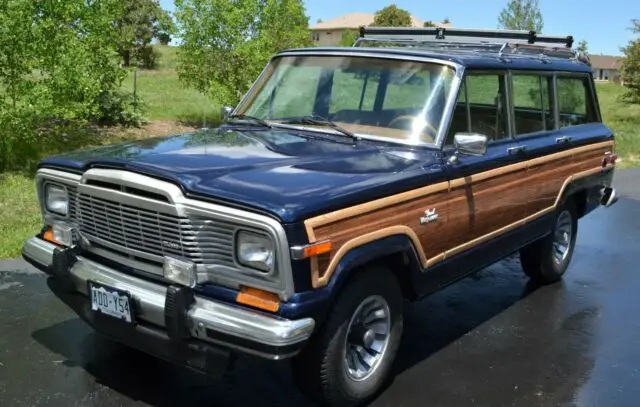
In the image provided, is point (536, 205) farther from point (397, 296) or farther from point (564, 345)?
point (397, 296)

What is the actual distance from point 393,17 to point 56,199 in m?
53.4

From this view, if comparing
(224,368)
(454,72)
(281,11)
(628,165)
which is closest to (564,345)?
(454,72)

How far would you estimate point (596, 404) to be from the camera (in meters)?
4.07

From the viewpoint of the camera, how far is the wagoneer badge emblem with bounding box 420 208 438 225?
4.02 metres

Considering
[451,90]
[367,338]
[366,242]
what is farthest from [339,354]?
[451,90]

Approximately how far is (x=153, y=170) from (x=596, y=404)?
9.56 ft

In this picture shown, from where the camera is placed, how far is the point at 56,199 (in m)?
4.20

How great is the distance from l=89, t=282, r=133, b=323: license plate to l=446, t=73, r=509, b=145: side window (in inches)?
88.9

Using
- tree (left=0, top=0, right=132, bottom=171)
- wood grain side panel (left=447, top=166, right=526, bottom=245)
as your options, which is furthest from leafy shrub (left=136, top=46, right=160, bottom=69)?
wood grain side panel (left=447, top=166, right=526, bottom=245)

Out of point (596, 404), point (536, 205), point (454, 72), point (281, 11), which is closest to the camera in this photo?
point (596, 404)

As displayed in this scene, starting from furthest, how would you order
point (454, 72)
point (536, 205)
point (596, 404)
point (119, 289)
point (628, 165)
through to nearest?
point (628, 165) → point (536, 205) → point (454, 72) → point (596, 404) → point (119, 289)

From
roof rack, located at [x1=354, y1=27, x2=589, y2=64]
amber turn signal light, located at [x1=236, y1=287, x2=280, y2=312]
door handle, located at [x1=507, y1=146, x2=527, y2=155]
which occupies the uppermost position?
roof rack, located at [x1=354, y1=27, x2=589, y2=64]

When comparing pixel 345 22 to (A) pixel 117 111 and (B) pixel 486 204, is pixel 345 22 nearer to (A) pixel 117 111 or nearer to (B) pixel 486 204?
(A) pixel 117 111

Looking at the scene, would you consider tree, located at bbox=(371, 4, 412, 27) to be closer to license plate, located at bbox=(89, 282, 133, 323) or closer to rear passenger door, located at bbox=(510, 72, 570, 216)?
rear passenger door, located at bbox=(510, 72, 570, 216)
